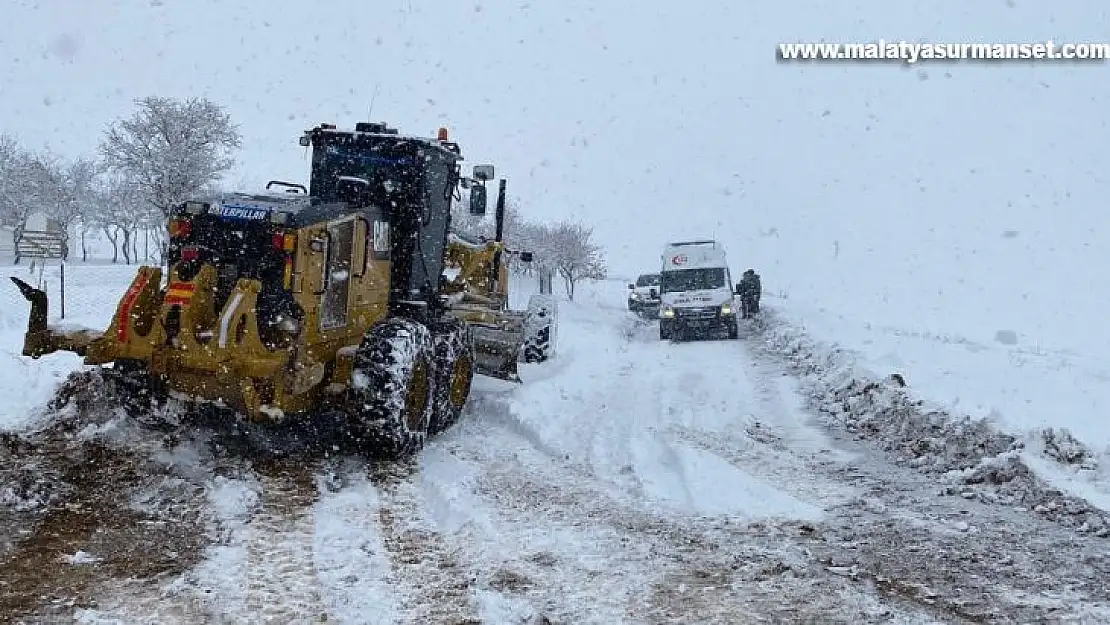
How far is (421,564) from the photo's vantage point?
16.1ft

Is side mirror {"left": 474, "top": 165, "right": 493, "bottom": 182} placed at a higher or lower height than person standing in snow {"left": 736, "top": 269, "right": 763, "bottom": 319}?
higher

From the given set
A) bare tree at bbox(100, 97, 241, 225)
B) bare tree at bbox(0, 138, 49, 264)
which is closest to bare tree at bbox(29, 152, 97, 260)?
bare tree at bbox(0, 138, 49, 264)

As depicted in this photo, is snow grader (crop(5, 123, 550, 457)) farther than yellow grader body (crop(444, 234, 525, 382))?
No

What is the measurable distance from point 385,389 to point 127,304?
81.5 inches

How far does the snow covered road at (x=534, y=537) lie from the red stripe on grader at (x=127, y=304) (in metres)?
1.00

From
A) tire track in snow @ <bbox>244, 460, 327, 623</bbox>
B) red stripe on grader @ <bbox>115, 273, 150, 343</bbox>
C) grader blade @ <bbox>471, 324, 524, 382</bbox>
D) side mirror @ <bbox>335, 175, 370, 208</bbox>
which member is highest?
side mirror @ <bbox>335, 175, 370, 208</bbox>

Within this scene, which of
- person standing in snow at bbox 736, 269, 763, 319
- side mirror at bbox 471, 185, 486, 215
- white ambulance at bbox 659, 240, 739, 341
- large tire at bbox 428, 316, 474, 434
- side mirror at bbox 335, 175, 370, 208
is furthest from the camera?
person standing in snow at bbox 736, 269, 763, 319

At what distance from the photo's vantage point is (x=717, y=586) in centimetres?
464

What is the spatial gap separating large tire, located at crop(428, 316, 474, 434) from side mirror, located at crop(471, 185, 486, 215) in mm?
1225

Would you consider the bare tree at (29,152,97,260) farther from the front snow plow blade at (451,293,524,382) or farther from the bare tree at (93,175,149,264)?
the front snow plow blade at (451,293,524,382)

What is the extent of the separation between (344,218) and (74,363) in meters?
5.16

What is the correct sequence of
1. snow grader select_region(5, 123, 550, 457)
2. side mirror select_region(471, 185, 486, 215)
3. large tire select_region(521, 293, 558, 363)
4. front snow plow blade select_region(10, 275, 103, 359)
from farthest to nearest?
1. large tire select_region(521, 293, 558, 363)
2. side mirror select_region(471, 185, 486, 215)
3. front snow plow blade select_region(10, 275, 103, 359)
4. snow grader select_region(5, 123, 550, 457)

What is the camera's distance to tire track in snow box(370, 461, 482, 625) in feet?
13.9

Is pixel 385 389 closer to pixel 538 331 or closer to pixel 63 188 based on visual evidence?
pixel 538 331
